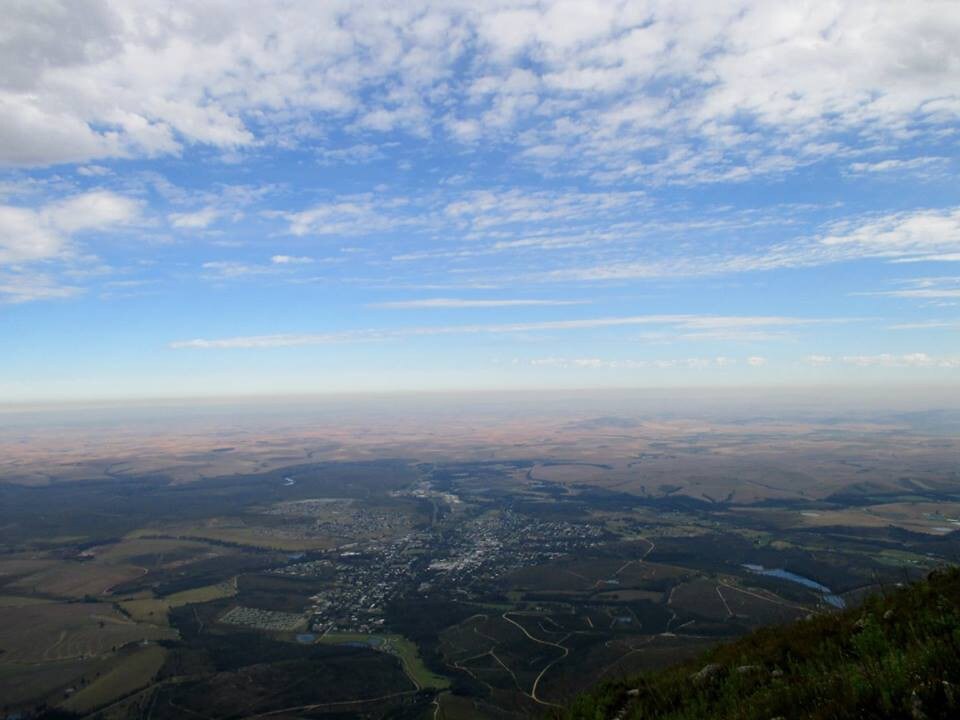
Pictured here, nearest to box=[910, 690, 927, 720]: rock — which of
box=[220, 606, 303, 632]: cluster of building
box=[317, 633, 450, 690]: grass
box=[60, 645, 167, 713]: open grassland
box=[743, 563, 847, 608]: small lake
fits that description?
box=[317, 633, 450, 690]: grass

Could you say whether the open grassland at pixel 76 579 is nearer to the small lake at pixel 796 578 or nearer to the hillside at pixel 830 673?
the hillside at pixel 830 673

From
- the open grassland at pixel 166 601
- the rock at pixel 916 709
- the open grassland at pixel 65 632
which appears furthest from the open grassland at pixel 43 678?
the rock at pixel 916 709

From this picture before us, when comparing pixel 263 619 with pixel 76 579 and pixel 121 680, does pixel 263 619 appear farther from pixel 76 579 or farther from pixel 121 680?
pixel 76 579

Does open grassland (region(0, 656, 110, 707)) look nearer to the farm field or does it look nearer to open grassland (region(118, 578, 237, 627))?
the farm field

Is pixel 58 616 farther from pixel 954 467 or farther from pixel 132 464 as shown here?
pixel 954 467

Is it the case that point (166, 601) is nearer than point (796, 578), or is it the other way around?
point (166, 601)

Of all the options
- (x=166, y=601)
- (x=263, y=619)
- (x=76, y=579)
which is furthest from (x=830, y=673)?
(x=76, y=579)

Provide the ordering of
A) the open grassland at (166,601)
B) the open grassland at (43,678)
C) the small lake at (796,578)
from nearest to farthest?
the open grassland at (43,678) → the small lake at (796,578) → the open grassland at (166,601)
